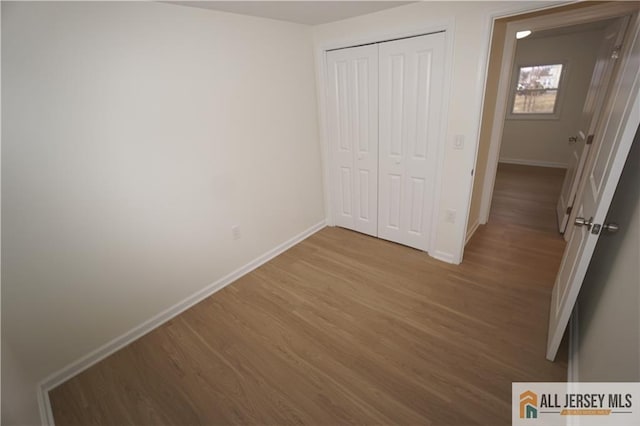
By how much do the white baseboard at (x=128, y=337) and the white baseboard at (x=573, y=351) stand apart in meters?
2.36

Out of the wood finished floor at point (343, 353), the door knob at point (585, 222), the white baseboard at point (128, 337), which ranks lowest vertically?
the wood finished floor at point (343, 353)

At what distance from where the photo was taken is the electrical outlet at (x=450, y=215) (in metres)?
2.49

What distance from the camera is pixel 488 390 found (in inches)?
59.4

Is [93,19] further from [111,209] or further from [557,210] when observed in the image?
[557,210]

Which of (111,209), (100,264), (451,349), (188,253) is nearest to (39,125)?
(111,209)

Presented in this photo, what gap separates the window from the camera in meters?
5.09

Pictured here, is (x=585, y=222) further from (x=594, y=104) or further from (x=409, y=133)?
(x=594, y=104)

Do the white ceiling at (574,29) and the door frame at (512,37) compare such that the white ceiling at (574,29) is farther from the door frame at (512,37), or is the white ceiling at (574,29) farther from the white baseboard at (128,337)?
the white baseboard at (128,337)

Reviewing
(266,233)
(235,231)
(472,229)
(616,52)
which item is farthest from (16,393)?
(616,52)

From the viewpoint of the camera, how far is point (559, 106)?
5086 millimetres

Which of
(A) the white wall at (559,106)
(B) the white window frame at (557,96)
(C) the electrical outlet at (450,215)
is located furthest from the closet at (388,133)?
(A) the white wall at (559,106)

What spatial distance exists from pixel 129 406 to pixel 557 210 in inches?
184

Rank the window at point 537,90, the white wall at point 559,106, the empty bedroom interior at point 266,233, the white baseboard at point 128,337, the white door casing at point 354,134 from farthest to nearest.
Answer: the window at point 537,90 < the white wall at point 559,106 < the white door casing at point 354,134 < the white baseboard at point 128,337 < the empty bedroom interior at point 266,233

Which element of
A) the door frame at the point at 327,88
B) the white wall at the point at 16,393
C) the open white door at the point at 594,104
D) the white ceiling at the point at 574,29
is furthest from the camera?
the white ceiling at the point at 574,29
